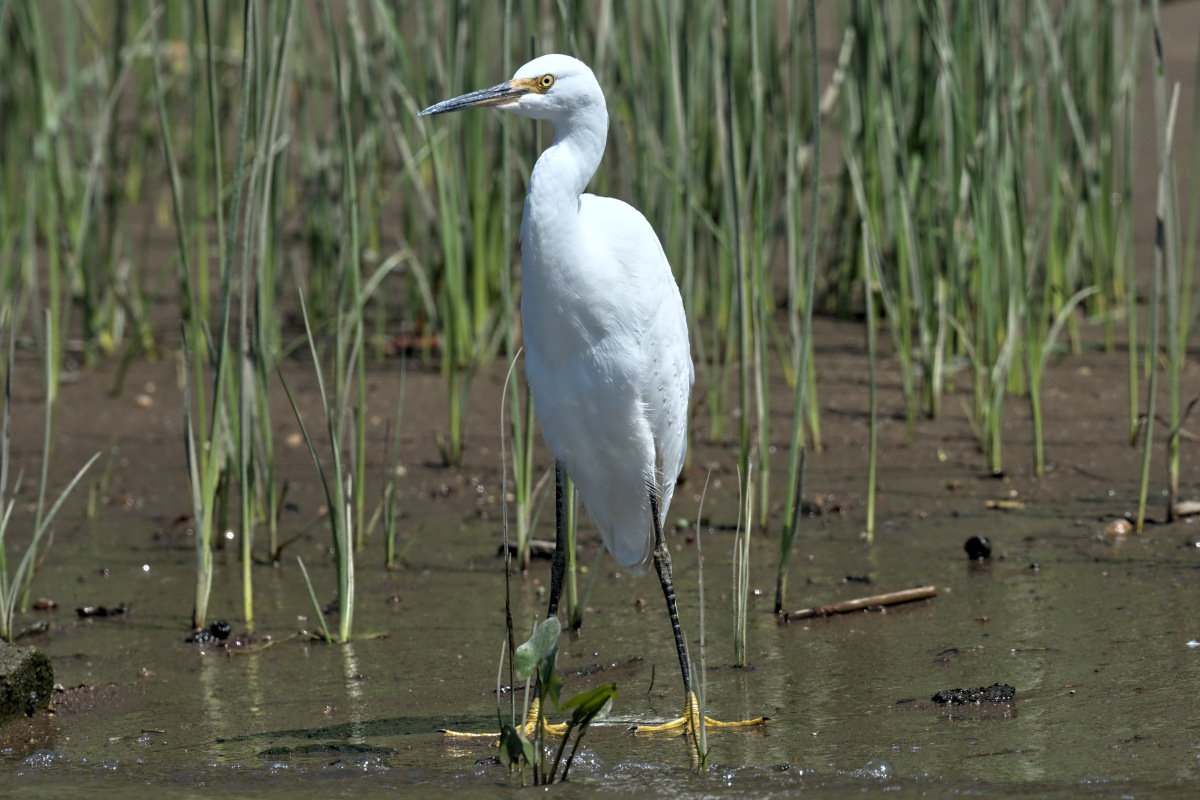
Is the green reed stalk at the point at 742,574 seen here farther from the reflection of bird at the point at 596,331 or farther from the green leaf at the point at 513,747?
the green leaf at the point at 513,747

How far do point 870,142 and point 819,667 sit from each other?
7.86 feet

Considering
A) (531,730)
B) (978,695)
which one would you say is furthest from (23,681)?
(978,695)

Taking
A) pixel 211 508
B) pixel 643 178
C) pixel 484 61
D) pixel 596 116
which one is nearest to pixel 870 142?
pixel 643 178

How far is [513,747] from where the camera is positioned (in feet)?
9.06

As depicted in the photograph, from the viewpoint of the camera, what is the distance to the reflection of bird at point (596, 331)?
10.6 ft

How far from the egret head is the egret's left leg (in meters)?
0.98

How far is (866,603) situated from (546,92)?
1.71m

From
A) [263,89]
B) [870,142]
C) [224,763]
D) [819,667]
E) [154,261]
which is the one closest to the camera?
[224,763]

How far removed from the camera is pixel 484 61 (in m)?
5.91

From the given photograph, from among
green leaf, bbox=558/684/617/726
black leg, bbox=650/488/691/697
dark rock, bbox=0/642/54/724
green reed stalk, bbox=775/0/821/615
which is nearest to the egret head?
green reed stalk, bbox=775/0/821/615

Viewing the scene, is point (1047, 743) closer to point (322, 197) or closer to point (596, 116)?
point (596, 116)

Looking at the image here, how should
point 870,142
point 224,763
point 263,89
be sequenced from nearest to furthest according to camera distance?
point 224,763, point 263,89, point 870,142

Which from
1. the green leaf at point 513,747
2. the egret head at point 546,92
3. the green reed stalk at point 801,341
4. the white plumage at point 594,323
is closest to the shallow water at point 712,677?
the green leaf at point 513,747

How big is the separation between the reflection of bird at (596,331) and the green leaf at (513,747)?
1.71 ft
